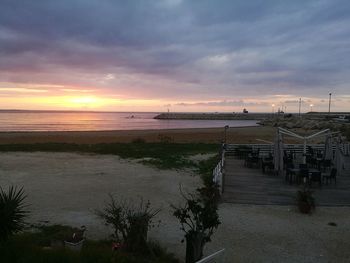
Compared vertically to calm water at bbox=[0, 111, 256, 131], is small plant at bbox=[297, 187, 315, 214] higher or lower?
higher

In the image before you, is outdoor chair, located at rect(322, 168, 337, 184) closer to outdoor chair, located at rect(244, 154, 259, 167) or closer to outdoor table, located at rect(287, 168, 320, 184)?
outdoor table, located at rect(287, 168, 320, 184)

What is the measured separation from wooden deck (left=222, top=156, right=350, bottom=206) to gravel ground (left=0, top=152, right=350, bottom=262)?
1.89ft

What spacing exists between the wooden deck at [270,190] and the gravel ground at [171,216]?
0.58m

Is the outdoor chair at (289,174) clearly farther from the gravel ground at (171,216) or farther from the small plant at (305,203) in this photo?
the small plant at (305,203)

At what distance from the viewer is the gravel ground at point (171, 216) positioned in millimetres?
7523

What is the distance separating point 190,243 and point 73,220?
418 cm

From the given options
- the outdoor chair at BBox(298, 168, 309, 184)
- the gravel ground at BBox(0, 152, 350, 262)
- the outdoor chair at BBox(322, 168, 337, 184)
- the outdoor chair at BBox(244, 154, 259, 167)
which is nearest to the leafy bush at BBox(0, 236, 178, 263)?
the gravel ground at BBox(0, 152, 350, 262)

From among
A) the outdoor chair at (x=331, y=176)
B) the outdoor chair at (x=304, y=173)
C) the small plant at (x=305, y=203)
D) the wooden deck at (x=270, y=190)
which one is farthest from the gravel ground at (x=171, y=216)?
the outdoor chair at (x=331, y=176)

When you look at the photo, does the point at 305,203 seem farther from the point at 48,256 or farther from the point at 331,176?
the point at 48,256

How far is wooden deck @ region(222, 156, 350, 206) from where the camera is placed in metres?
11.3

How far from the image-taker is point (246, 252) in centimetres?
734

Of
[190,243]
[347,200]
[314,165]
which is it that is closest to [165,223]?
[190,243]

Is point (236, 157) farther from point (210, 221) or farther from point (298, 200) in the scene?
point (210, 221)

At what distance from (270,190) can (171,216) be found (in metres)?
4.34
